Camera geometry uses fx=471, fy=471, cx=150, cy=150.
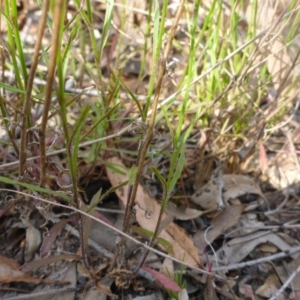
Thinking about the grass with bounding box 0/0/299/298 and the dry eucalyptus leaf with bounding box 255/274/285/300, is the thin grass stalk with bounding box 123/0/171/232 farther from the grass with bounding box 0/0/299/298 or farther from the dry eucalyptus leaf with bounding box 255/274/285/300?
the dry eucalyptus leaf with bounding box 255/274/285/300

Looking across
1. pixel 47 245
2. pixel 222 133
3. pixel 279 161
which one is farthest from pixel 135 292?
pixel 279 161

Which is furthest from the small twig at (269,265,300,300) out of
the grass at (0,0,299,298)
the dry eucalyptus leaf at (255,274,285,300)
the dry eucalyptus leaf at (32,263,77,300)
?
the dry eucalyptus leaf at (32,263,77,300)

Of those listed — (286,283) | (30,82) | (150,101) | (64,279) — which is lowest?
(64,279)

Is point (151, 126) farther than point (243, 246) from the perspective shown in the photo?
No

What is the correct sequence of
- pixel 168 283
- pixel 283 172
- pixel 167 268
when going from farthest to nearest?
pixel 283 172 → pixel 167 268 → pixel 168 283

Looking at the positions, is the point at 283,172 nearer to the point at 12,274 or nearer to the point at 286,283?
the point at 286,283

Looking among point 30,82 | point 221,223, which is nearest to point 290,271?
point 221,223

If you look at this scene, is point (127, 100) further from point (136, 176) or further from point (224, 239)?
point (136, 176)

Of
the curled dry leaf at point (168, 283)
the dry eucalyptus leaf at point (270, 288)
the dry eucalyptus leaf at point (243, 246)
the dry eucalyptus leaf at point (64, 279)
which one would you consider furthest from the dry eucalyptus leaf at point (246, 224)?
the dry eucalyptus leaf at point (64, 279)
